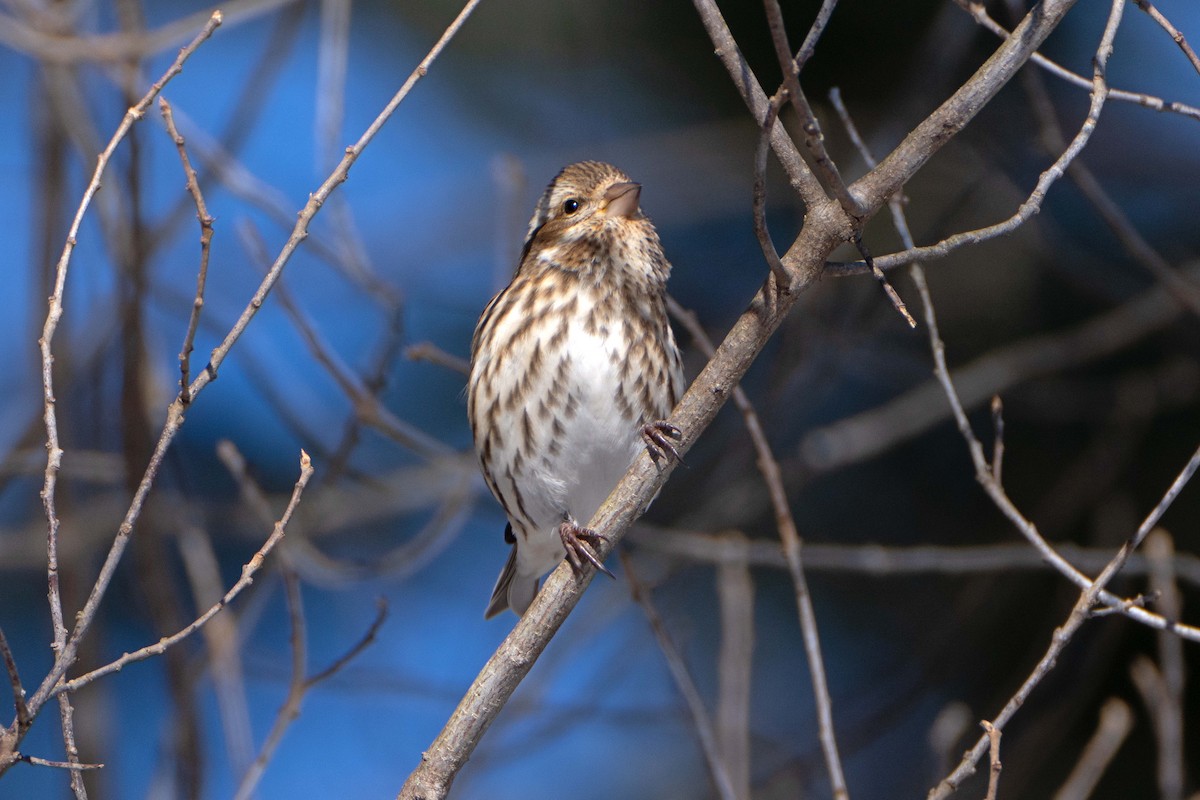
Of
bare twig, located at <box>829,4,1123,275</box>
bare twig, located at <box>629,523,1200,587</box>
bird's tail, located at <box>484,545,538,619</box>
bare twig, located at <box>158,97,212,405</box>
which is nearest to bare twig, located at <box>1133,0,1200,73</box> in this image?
bare twig, located at <box>829,4,1123,275</box>

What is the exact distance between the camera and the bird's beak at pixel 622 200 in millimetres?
4551

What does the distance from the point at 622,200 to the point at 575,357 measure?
596 millimetres

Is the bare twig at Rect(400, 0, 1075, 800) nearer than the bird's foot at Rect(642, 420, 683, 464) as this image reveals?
Yes

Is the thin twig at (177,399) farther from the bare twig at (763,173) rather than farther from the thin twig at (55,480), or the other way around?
the bare twig at (763,173)

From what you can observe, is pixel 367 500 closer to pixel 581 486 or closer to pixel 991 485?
pixel 581 486

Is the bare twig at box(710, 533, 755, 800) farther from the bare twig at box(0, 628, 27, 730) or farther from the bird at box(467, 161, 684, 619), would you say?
the bare twig at box(0, 628, 27, 730)

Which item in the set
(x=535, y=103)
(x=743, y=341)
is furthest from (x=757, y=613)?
(x=743, y=341)

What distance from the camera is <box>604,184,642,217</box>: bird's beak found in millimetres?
4551

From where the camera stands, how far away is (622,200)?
15.0 ft

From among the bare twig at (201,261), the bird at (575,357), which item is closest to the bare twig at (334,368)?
the bird at (575,357)

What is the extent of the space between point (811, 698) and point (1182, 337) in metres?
2.71

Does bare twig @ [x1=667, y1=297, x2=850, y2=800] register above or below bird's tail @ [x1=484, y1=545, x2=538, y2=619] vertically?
below

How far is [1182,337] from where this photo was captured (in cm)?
637

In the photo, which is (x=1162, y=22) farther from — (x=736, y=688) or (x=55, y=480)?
(x=55, y=480)
